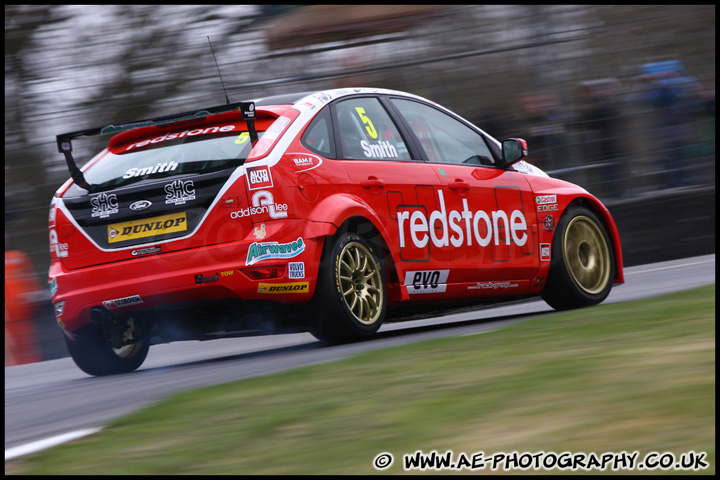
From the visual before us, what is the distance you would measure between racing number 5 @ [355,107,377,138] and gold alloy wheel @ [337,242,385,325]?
875 mm

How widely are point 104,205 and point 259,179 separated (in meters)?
0.97

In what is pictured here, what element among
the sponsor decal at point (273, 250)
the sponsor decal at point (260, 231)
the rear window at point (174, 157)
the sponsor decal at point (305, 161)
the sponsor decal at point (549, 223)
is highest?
the rear window at point (174, 157)

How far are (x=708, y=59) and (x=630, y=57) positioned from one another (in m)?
1.09

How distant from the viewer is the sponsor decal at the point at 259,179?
6.34m

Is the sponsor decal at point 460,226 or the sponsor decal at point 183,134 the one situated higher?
the sponsor decal at point 183,134

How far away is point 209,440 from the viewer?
13.1 ft

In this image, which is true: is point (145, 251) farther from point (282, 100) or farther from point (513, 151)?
point (513, 151)

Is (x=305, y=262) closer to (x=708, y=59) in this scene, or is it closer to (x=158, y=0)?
(x=158, y=0)

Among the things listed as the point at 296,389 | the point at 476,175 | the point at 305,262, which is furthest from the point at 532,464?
the point at 476,175

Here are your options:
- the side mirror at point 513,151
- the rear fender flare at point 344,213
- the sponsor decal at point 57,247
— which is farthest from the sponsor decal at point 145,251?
the side mirror at point 513,151

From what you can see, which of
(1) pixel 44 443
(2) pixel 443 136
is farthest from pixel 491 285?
(1) pixel 44 443

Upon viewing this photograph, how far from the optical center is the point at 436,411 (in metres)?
4.06

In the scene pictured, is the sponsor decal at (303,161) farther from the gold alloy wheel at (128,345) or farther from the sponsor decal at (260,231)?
the gold alloy wheel at (128,345)

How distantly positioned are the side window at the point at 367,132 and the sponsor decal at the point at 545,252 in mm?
1346
